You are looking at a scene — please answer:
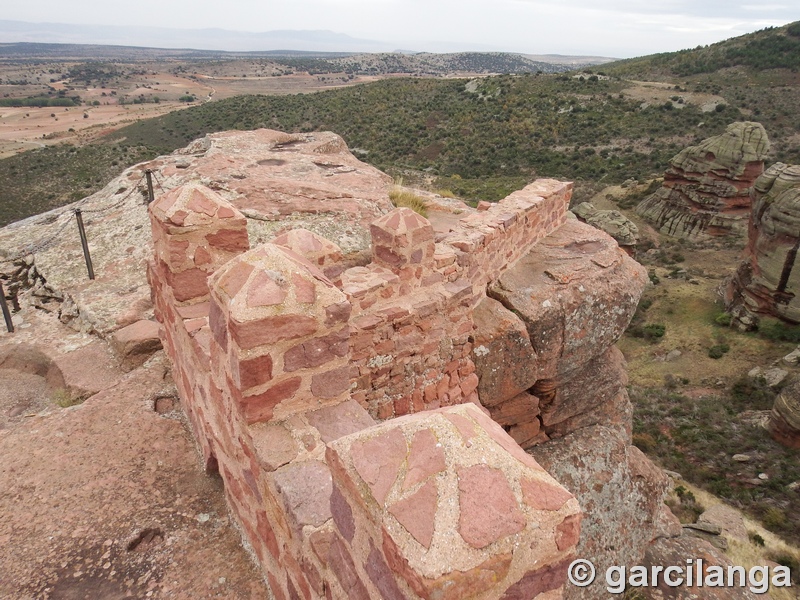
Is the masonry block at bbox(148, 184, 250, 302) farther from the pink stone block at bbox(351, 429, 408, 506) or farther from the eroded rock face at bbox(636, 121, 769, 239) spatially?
the eroded rock face at bbox(636, 121, 769, 239)

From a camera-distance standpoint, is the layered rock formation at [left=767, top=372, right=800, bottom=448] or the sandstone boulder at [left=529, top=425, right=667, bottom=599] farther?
the layered rock formation at [left=767, top=372, right=800, bottom=448]

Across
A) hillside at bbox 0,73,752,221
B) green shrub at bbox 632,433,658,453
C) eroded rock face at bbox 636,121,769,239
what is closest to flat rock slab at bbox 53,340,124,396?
green shrub at bbox 632,433,658,453

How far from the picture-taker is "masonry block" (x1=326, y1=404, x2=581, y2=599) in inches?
54.7

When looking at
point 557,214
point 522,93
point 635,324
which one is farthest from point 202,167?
point 522,93

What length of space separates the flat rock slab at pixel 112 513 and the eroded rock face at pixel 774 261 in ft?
71.2

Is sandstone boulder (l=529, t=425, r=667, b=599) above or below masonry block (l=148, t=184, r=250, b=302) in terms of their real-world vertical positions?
below

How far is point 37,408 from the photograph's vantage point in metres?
5.46

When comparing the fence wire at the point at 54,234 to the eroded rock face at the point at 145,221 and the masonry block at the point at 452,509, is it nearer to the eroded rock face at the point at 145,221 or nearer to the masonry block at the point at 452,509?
the eroded rock face at the point at 145,221

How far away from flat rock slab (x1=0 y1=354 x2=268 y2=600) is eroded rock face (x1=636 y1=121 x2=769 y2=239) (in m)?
29.8

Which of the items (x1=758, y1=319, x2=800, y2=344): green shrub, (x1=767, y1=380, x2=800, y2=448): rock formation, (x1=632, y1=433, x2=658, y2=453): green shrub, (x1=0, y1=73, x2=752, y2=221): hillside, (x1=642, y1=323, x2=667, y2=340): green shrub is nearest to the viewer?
(x1=767, y1=380, x2=800, y2=448): rock formation

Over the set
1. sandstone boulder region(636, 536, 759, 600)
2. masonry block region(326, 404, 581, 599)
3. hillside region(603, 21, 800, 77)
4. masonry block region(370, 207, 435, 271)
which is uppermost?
hillside region(603, 21, 800, 77)

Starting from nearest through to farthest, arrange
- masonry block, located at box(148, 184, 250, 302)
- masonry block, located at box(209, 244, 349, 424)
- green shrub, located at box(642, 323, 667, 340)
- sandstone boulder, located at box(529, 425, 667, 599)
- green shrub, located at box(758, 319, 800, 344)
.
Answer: masonry block, located at box(209, 244, 349, 424) → masonry block, located at box(148, 184, 250, 302) → sandstone boulder, located at box(529, 425, 667, 599) → green shrub, located at box(758, 319, 800, 344) → green shrub, located at box(642, 323, 667, 340)

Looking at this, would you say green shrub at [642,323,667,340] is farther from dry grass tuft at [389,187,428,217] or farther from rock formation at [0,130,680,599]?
dry grass tuft at [389,187,428,217]


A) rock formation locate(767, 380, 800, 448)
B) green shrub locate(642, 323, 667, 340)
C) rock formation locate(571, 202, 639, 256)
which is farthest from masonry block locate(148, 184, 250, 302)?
rock formation locate(571, 202, 639, 256)
